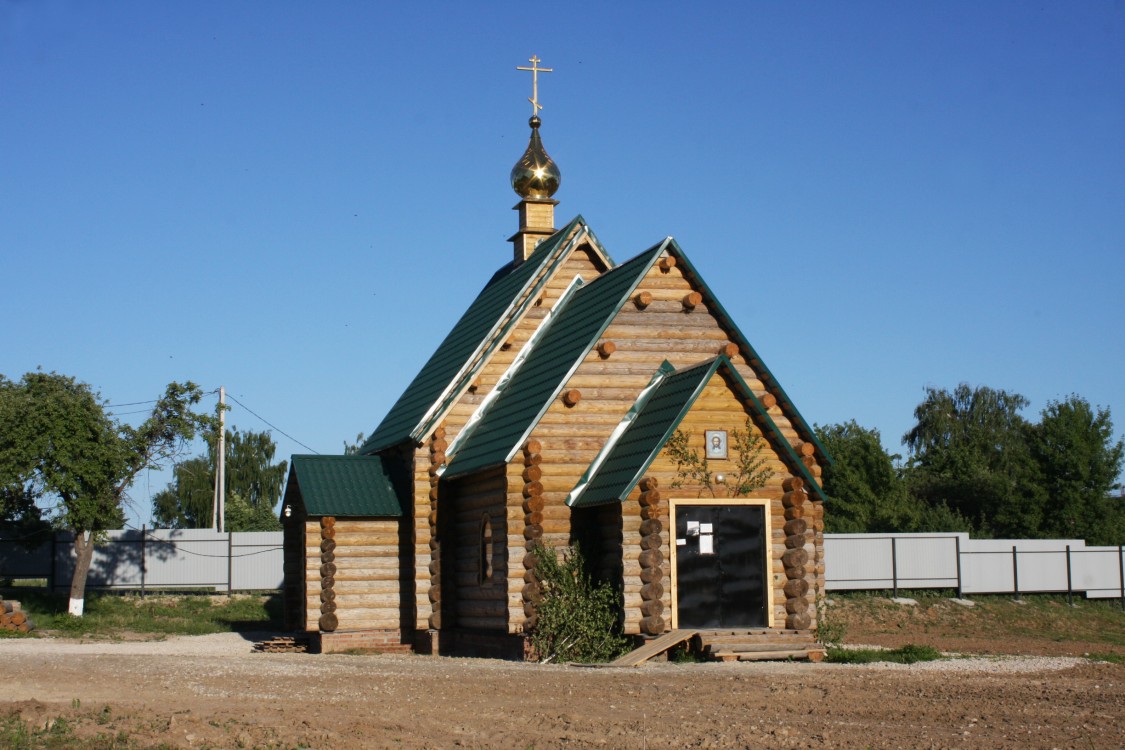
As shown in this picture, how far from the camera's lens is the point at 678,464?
19.0 m

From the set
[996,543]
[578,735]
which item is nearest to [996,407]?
[996,543]

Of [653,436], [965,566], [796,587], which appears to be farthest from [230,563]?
[796,587]

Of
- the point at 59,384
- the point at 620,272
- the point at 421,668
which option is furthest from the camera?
the point at 59,384

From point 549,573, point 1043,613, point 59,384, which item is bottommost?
point 1043,613

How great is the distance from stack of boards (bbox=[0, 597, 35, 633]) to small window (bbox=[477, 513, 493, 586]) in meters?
12.0

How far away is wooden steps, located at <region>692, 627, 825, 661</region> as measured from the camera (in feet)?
59.2

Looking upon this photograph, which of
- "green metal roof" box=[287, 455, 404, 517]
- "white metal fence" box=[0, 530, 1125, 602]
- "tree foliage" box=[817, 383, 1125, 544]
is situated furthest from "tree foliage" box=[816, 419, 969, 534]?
"green metal roof" box=[287, 455, 404, 517]

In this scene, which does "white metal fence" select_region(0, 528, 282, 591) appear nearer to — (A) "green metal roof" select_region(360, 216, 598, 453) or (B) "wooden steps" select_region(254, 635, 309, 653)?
(A) "green metal roof" select_region(360, 216, 598, 453)

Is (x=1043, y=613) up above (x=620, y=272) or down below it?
below

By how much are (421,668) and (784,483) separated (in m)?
6.11

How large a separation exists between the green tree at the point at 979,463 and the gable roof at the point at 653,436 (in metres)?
32.9

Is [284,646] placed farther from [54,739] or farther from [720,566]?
[54,739]

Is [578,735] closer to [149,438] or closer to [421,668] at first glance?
[421,668]

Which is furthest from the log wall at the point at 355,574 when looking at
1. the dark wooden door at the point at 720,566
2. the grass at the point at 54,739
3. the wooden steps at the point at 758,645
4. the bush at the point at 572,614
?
the grass at the point at 54,739
